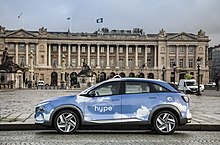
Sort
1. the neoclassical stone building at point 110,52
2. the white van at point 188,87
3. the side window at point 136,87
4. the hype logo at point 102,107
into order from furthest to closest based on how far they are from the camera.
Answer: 1. the neoclassical stone building at point 110,52
2. the white van at point 188,87
3. the side window at point 136,87
4. the hype logo at point 102,107

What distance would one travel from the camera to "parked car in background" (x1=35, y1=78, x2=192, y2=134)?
12.9 metres

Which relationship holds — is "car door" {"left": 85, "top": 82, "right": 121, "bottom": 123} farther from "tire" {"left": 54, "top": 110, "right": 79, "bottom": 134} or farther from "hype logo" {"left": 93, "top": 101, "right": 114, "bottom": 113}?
"tire" {"left": 54, "top": 110, "right": 79, "bottom": 134}

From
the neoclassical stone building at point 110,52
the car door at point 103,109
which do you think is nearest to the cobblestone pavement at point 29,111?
the car door at point 103,109

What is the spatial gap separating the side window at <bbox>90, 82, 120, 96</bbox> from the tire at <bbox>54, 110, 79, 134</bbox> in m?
0.97

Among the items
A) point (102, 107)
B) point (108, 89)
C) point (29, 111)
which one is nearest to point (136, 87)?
point (108, 89)

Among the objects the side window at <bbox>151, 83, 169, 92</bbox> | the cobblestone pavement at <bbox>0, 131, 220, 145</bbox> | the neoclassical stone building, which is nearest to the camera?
the cobblestone pavement at <bbox>0, 131, 220, 145</bbox>

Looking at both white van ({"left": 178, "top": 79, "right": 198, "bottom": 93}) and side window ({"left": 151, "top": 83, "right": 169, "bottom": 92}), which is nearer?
side window ({"left": 151, "top": 83, "right": 169, "bottom": 92})

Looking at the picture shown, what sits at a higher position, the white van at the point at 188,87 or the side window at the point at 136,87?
the side window at the point at 136,87

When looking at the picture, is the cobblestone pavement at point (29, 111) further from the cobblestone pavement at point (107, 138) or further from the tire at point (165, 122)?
the tire at point (165, 122)

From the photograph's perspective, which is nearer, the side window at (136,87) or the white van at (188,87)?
the side window at (136,87)

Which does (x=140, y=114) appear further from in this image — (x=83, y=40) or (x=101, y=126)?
(x=83, y=40)

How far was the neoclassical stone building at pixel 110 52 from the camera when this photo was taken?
144 m

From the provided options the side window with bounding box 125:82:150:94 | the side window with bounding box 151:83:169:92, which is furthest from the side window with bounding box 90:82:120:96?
the side window with bounding box 151:83:169:92

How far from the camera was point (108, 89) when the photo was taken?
1324 centimetres
